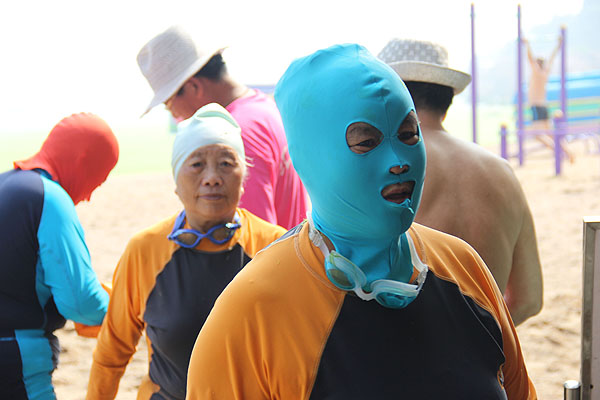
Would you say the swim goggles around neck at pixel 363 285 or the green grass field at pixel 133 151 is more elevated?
the swim goggles around neck at pixel 363 285

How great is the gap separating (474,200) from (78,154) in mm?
1598

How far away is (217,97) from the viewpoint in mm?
2967

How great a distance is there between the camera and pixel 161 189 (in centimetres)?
1380

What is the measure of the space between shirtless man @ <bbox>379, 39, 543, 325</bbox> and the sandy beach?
2.12 metres

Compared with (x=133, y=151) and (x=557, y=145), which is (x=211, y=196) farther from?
(x=133, y=151)

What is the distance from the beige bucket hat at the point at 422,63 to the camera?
2164 mm

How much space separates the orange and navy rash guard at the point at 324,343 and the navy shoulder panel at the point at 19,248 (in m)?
1.35

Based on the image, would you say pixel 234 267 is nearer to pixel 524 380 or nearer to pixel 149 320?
pixel 149 320

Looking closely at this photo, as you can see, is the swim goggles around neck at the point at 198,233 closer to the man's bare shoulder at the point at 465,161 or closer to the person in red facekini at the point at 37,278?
the person in red facekini at the point at 37,278

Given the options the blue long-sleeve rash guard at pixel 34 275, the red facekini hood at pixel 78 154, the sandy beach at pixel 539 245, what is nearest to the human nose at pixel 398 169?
the blue long-sleeve rash guard at pixel 34 275

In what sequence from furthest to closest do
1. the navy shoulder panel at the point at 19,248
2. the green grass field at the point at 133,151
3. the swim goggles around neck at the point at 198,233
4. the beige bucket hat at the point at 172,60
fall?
the green grass field at the point at 133,151 → the beige bucket hat at the point at 172,60 → the navy shoulder panel at the point at 19,248 → the swim goggles around neck at the point at 198,233

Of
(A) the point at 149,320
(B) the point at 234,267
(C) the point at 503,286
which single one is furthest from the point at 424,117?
(A) the point at 149,320

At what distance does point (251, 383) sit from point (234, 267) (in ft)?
3.29

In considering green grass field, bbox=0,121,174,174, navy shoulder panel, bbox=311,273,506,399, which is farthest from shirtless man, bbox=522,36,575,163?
navy shoulder panel, bbox=311,273,506,399
